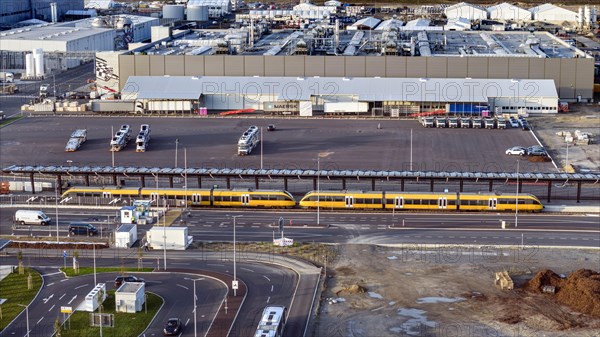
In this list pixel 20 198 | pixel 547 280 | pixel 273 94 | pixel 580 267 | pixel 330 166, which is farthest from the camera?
pixel 273 94

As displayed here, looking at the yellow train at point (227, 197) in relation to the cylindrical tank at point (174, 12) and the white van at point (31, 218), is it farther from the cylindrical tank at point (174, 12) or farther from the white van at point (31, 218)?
the cylindrical tank at point (174, 12)

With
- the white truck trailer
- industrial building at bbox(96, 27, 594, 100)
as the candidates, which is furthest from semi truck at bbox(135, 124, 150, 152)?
the white truck trailer

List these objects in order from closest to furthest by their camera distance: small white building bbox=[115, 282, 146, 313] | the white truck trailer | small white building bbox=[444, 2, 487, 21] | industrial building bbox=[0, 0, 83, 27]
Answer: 1. small white building bbox=[115, 282, 146, 313]
2. the white truck trailer
3. industrial building bbox=[0, 0, 83, 27]
4. small white building bbox=[444, 2, 487, 21]

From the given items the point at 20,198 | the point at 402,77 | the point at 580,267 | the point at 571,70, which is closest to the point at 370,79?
the point at 402,77

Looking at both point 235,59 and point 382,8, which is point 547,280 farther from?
point 382,8

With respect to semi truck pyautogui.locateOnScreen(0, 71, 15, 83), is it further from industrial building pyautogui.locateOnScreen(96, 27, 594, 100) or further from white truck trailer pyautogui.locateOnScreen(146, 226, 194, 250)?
white truck trailer pyautogui.locateOnScreen(146, 226, 194, 250)

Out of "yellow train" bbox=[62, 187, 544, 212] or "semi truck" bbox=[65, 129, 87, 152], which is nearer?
"yellow train" bbox=[62, 187, 544, 212]

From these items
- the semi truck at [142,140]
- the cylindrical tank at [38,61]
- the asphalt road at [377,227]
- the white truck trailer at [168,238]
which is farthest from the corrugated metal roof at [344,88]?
the white truck trailer at [168,238]
